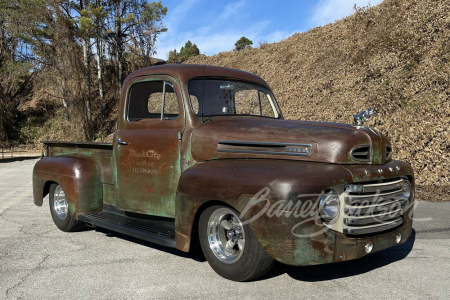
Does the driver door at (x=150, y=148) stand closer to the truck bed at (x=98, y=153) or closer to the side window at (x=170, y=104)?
the side window at (x=170, y=104)

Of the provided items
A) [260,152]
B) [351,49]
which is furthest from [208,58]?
[260,152]

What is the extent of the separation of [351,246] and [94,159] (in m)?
3.61

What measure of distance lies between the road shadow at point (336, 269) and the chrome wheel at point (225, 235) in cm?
37

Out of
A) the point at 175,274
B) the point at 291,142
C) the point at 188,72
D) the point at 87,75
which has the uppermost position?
the point at 87,75

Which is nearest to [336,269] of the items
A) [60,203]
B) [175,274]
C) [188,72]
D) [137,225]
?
[175,274]

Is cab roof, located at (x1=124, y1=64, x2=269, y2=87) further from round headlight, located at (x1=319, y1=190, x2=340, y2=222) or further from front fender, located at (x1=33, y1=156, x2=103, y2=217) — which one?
round headlight, located at (x1=319, y1=190, x2=340, y2=222)

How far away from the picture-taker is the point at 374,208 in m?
3.30

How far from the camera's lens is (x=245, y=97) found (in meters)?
4.92

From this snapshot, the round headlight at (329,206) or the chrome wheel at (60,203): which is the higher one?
the round headlight at (329,206)

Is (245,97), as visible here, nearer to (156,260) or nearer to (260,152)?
(260,152)

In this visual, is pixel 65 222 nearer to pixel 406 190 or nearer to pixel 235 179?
pixel 235 179

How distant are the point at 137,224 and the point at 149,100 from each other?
5.21 feet

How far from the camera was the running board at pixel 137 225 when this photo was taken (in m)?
3.94

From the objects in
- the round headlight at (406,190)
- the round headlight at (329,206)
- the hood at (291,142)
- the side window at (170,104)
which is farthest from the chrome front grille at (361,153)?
the side window at (170,104)
